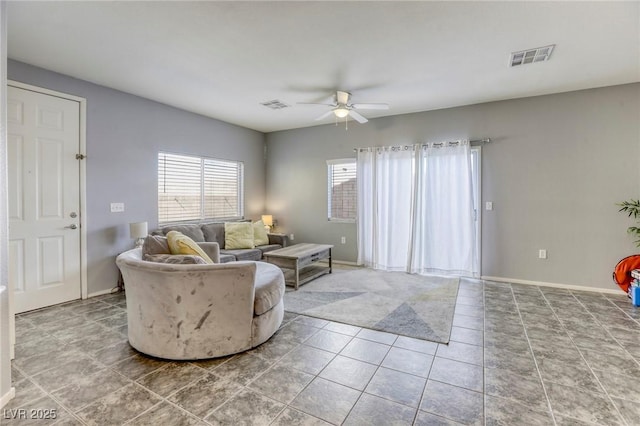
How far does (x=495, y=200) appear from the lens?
456 centimetres

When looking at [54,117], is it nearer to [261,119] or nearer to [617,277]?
[261,119]

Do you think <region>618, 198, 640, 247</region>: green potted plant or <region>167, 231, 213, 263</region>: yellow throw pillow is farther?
<region>618, 198, 640, 247</region>: green potted plant

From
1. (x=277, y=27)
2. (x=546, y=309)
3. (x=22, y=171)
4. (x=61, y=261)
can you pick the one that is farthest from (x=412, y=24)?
(x=61, y=261)

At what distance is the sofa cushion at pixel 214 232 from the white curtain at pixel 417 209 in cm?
245

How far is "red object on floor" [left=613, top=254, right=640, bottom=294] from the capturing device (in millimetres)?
3678

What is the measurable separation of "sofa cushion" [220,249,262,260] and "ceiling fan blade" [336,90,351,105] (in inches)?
102

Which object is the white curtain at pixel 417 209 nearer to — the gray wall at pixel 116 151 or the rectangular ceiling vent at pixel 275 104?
the rectangular ceiling vent at pixel 275 104

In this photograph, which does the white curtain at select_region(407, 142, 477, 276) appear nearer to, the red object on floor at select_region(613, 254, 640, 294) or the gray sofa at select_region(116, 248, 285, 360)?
the red object on floor at select_region(613, 254, 640, 294)

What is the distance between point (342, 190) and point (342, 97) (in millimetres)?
2251

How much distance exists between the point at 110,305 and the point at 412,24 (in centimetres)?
429

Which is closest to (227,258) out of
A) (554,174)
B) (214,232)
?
(214,232)

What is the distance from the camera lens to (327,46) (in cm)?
286

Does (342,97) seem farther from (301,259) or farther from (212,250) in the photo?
(212,250)

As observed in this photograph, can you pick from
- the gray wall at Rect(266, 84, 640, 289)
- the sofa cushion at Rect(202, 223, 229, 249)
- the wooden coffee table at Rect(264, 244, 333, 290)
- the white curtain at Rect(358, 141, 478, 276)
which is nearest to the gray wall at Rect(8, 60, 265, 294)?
the sofa cushion at Rect(202, 223, 229, 249)
